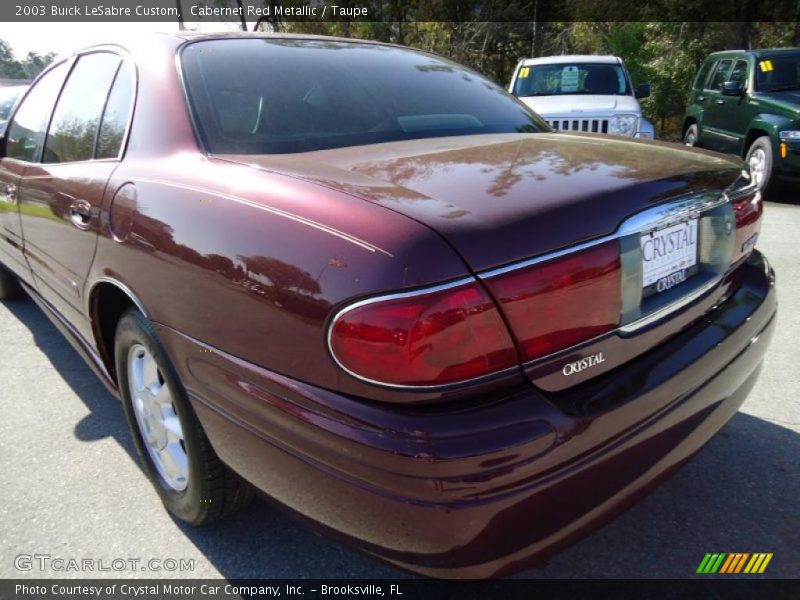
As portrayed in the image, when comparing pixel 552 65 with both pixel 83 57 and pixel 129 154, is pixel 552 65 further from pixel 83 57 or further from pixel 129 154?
pixel 129 154

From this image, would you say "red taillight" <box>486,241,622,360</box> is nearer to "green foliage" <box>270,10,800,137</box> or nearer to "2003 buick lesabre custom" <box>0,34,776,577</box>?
"2003 buick lesabre custom" <box>0,34,776,577</box>

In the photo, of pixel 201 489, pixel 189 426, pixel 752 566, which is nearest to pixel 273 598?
pixel 201 489

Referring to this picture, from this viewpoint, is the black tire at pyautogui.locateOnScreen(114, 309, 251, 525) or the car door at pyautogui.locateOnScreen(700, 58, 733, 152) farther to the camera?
the car door at pyautogui.locateOnScreen(700, 58, 733, 152)

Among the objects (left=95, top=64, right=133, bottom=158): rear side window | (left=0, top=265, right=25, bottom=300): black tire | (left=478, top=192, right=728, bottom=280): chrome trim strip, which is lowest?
(left=0, top=265, right=25, bottom=300): black tire

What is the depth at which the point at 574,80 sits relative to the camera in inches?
330

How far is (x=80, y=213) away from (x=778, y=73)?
28.8 feet

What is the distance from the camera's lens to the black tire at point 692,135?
32.6 feet

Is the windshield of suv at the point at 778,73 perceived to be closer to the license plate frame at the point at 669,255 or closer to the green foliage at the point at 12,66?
the license plate frame at the point at 669,255

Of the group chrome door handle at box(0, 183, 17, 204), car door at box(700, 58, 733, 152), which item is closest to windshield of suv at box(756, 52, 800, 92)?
car door at box(700, 58, 733, 152)

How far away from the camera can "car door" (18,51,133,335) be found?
2.36 metres

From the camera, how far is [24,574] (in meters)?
2.10

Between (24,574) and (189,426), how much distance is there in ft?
2.58

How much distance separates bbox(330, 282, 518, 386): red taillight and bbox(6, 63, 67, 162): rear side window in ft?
8.10

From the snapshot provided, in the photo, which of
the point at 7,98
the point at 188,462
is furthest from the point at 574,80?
the point at 7,98
